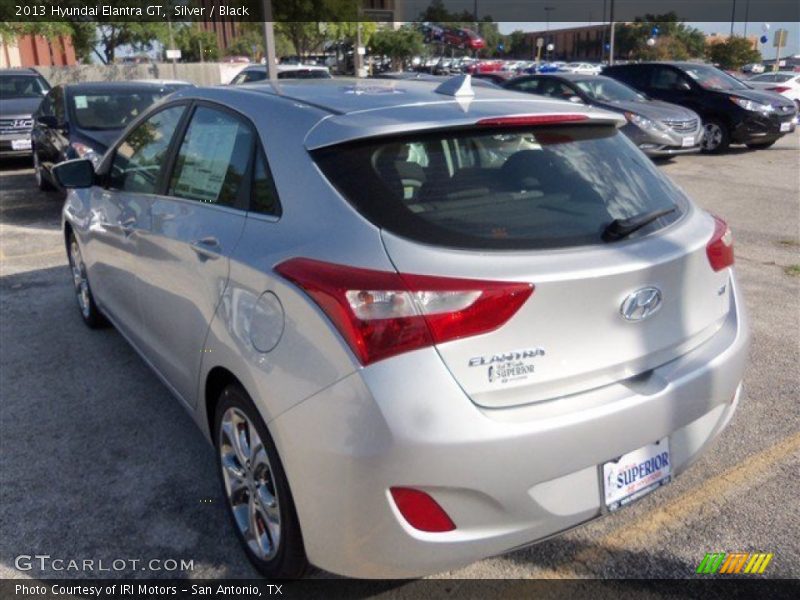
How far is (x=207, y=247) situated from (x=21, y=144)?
1165 centimetres

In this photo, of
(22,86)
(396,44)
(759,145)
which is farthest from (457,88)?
(396,44)

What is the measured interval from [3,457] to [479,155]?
271cm

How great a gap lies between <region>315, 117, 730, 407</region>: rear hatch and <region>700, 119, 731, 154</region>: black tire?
42.5ft


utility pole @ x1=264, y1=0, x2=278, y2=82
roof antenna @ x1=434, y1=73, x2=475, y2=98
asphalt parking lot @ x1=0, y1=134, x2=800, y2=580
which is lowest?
asphalt parking lot @ x1=0, y1=134, x2=800, y2=580

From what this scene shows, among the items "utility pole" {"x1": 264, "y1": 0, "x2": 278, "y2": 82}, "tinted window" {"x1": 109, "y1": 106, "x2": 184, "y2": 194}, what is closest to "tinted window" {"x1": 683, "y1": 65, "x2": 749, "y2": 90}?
"utility pole" {"x1": 264, "y1": 0, "x2": 278, "y2": 82}

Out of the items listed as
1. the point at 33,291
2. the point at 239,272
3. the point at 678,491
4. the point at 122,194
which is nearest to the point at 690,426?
the point at 678,491

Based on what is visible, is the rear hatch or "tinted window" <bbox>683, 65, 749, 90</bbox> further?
"tinted window" <bbox>683, 65, 749, 90</bbox>

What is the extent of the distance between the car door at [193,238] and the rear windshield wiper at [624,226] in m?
1.26

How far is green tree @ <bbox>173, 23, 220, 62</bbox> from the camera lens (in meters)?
60.8

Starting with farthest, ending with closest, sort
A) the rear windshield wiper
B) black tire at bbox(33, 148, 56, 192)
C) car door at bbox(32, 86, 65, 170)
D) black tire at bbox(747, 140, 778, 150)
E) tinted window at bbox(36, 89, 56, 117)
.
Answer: black tire at bbox(747, 140, 778, 150), black tire at bbox(33, 148, 56, 192), tinted window at bbox(36, 89, 56, 117), car door at bbox(32, 86, 65, 170), the rear windshield wiper

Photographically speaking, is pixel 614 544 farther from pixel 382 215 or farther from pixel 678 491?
pixel 382 215

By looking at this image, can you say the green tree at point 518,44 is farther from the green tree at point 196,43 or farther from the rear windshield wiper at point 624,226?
the rear windshield wiper at point 624,226

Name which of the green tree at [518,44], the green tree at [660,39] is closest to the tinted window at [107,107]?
→ the green tree at [660,39]

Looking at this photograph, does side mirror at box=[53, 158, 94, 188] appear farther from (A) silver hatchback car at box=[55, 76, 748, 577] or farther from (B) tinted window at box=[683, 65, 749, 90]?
(B) tinted window at box=[683, 65, 749, 90]
